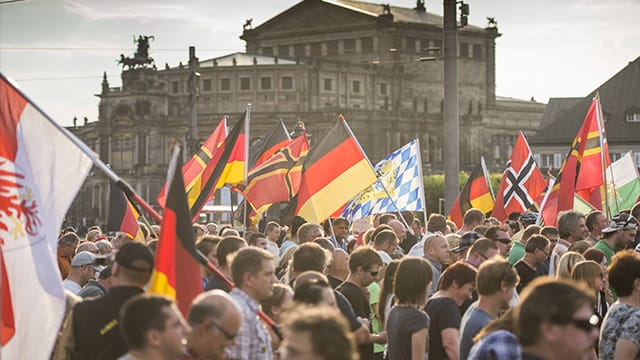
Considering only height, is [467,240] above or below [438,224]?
above

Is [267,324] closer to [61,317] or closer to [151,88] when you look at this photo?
[61,317]

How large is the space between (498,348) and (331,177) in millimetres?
8792

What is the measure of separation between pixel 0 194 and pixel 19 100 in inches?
25.5

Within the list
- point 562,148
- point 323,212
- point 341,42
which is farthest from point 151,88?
point 323,212

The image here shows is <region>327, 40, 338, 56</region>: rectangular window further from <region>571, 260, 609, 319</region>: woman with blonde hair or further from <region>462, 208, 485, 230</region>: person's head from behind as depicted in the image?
<region>571, 260, 609, 319</region>: woman with blonde hair

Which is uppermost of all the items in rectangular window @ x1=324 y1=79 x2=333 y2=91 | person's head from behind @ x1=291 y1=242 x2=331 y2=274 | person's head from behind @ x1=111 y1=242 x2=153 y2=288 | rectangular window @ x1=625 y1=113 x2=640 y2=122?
rectangular window @ x1=324 y1=79 x2=333 y2=91

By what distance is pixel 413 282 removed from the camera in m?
7.67

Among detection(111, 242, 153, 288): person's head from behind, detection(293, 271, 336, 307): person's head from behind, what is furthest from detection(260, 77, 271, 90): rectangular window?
detection(111, 242, 153, 288): person's head from behind

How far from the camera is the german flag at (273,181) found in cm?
1711

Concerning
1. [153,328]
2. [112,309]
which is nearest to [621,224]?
[112,309]

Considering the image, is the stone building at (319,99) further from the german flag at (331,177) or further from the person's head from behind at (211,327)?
the person's head from behind at (211,327)

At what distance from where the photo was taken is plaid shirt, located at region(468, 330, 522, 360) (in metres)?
5.57

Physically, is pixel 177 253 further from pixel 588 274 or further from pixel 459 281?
pixel 588 274

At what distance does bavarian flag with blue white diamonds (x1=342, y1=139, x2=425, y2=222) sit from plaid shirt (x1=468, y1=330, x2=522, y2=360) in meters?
11.6
